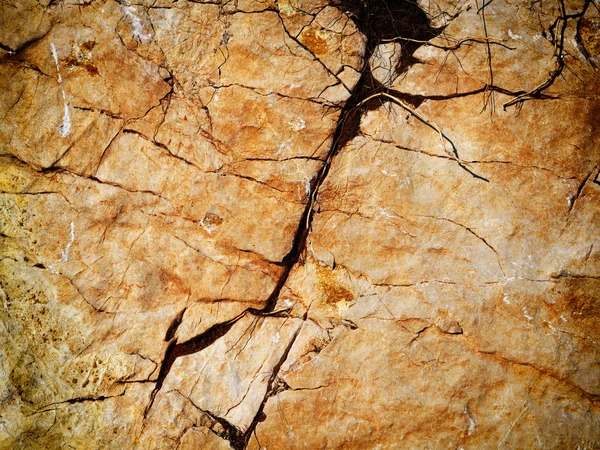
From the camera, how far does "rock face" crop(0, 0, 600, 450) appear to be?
241 cm

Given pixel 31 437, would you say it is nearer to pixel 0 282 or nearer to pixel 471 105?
pixel 0 282

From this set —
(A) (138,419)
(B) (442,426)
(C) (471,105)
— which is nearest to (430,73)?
(C) (471,105)

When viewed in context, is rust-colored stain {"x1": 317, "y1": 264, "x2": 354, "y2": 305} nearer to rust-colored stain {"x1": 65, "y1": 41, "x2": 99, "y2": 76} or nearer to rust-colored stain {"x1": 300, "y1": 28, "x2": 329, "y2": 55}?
rust-colored stain {"x1": 300, "y1": 28, "x2": 329, "y2": 55}

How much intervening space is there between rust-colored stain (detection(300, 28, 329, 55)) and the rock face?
18 mm

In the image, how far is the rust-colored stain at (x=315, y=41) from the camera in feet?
8.82

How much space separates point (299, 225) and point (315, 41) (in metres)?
1.11

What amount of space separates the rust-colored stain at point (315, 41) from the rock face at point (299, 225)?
0.02 metres

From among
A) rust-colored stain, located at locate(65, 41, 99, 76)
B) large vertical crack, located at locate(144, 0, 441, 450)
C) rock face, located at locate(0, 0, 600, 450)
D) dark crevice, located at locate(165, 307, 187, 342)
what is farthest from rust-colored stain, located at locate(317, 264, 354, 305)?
rust-colored stain, located at locate(65, 41, 99, 76)

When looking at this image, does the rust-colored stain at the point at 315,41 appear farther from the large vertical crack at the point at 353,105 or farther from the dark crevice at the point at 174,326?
the dark crevice at the point at 174,326

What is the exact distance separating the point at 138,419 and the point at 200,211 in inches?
47.2

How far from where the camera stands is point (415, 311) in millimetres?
2477

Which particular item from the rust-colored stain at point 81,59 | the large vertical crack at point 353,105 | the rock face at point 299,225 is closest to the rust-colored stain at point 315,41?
the rock face at point 299,225

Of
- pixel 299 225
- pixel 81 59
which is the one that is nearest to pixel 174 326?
pixel 299 225

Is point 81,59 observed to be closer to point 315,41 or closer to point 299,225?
point 315,41
